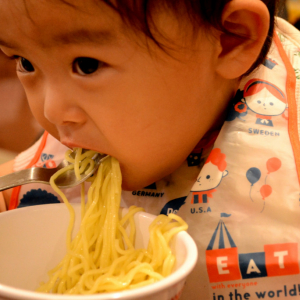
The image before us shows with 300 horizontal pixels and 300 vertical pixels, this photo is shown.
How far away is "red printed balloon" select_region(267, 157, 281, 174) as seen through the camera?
2.60 feet

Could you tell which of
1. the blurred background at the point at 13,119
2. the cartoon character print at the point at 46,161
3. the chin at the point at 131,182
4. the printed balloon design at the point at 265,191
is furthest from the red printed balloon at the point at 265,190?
the blurred background at the point at 13,119

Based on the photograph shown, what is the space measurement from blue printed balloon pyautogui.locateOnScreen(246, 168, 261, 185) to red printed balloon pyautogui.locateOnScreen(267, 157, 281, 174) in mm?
28

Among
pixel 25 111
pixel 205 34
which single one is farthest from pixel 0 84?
pixel 205 34

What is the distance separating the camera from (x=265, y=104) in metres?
0.88

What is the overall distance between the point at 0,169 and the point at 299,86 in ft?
3.53

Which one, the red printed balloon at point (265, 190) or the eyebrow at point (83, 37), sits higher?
the eyebrow at point (83, 37)

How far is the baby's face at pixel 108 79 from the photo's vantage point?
59cm

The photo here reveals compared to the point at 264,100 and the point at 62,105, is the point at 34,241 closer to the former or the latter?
the point at 62,105

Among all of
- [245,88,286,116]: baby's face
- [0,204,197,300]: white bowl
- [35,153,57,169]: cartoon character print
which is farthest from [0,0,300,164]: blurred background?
[245,88,286,116]: baby's face

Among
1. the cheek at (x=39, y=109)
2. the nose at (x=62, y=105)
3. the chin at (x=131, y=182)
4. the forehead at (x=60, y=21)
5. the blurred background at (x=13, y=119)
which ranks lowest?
the chin at (x=131, y=182)

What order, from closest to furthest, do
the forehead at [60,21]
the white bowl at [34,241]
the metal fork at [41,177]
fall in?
1. the forehead at [60,21]
2. the white bowl at [34,241]
3. the metal fork at [41,177]

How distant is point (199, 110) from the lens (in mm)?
765

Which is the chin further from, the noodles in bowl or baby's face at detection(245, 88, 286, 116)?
baby's face at detection(245, 88, 286, 116)

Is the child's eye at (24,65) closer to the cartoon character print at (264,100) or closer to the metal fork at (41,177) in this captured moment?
the metal fork at (41,177)
